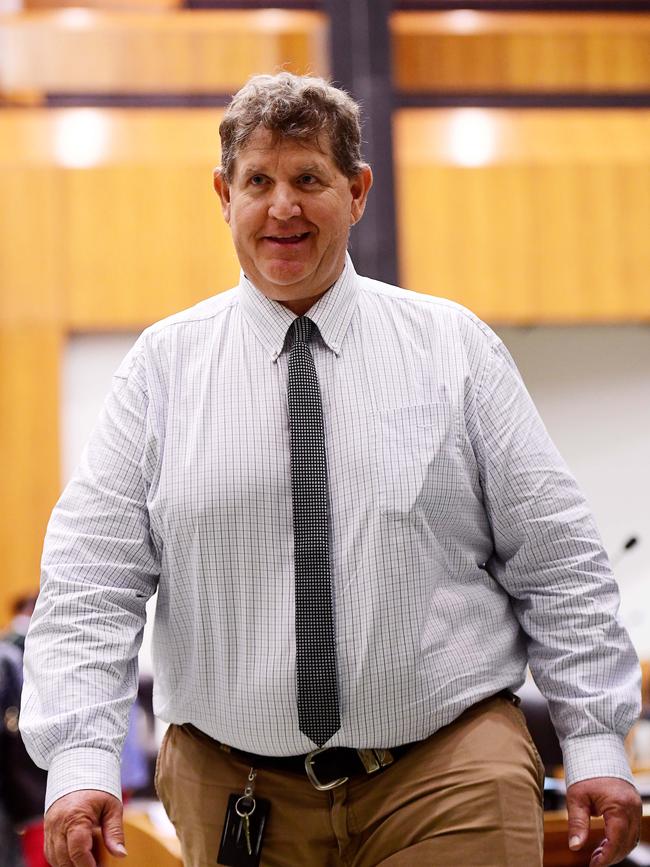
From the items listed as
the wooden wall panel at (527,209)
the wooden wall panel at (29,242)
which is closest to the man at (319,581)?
the wooden wall panel at (527,209)

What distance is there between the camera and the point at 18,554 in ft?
22.1

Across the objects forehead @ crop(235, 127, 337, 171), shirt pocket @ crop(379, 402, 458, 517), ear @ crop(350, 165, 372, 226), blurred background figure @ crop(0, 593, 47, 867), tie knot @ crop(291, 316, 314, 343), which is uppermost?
forehead @ crop(235, 127, 337, 171)

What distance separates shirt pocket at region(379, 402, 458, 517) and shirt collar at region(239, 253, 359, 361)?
17 centimetres

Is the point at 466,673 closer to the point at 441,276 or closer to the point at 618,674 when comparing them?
the point at 618,674

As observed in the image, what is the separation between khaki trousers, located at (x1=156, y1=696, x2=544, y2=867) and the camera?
188 cm

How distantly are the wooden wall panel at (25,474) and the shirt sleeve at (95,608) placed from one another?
4752 mm

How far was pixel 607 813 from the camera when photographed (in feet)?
6.37

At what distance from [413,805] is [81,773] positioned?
19.1 inches

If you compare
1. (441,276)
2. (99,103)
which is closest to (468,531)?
(441,276)

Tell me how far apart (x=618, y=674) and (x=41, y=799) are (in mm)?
2858

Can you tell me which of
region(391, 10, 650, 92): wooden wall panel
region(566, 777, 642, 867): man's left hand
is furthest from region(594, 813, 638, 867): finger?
region(391, 10, 650, 92): wooden wall panel

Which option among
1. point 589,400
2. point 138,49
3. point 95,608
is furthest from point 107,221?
point 95,608

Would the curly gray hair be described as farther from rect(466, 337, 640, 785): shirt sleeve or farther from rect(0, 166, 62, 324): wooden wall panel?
rect(0, 166, 62, 324): wooden wall panel

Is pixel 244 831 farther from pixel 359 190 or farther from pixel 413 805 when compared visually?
pixel 359 190
